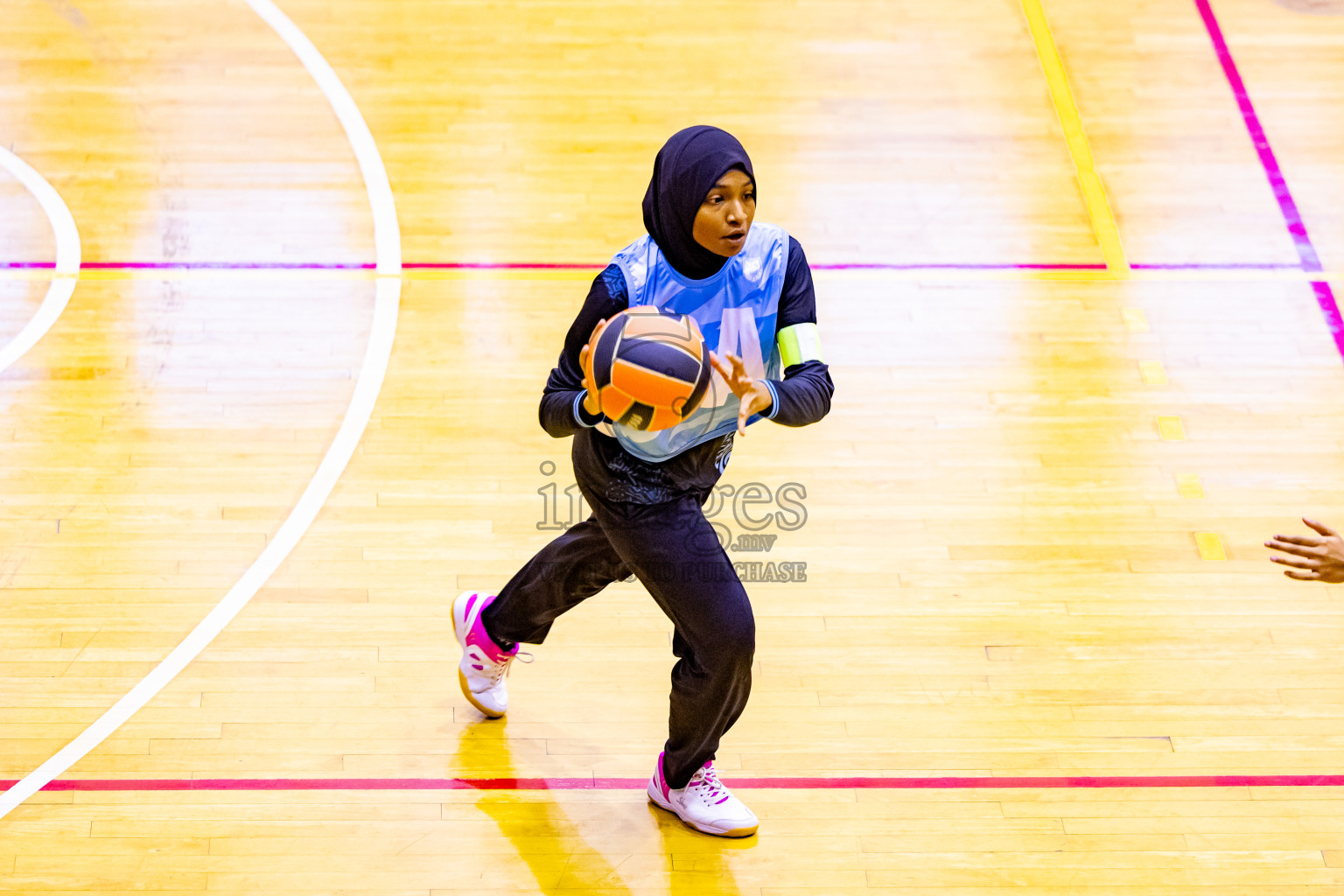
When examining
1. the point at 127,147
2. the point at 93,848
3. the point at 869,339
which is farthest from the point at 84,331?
the point at 869,339

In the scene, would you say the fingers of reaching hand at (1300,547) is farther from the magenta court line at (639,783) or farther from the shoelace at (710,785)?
the shoelace at (710,785)

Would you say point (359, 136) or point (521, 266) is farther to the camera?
point (359, 136)

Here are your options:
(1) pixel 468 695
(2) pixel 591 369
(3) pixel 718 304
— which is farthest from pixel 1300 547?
(1) pixel 468 695

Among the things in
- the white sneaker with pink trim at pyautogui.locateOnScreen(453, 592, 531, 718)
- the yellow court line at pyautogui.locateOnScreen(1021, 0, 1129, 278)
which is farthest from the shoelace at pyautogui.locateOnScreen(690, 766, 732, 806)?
the yellow court line at pyautogui.locateOnScreen(1021, 0, 1129, 278)

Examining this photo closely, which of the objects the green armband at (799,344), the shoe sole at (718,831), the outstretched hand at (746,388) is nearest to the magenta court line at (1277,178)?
the green armband at (799,344)

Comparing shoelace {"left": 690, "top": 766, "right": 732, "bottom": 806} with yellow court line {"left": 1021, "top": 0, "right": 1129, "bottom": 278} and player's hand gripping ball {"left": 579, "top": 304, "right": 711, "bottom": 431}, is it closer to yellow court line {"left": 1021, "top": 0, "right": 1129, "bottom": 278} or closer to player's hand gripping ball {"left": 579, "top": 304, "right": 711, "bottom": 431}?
player's hand gripping ball {"left": 579, "top": 304, "right": 711, "bottom": 431}

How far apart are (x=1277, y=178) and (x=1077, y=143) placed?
98 cm

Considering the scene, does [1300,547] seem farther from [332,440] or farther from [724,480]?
[332,440]

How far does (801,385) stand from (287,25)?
17.1 ft

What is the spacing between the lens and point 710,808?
394cm

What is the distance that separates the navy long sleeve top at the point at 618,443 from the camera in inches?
132

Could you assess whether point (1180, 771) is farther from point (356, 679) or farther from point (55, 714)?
point (55, 714)

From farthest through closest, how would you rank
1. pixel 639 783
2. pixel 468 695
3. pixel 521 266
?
pixel 521 266
pixel 468 695
pixel 639 783

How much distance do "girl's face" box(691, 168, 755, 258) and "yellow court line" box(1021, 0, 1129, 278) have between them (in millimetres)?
3347
